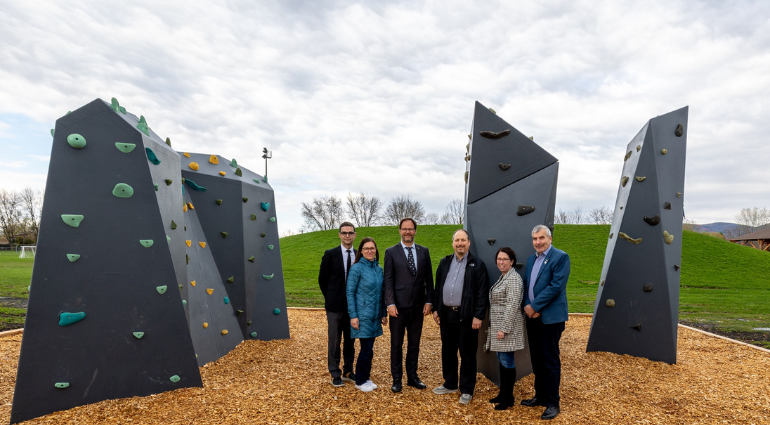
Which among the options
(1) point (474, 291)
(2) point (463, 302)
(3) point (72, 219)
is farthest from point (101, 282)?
(1) point (474, 291)

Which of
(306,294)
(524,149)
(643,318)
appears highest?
(524,149)

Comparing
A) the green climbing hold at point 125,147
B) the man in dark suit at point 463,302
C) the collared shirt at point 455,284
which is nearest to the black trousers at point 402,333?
the man in dark suit at point 463,302

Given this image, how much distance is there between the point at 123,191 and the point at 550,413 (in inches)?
181

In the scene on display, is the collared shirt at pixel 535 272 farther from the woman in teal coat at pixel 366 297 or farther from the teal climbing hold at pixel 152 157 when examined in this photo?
the teal climbing hold at pixel 152 157

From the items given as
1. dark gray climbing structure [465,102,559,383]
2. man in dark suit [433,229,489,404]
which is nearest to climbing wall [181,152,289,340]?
man in dark suit [433,229,489,404]

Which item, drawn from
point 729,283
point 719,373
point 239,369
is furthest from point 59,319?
point 729,283

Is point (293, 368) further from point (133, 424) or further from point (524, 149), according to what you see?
point (524, 149)

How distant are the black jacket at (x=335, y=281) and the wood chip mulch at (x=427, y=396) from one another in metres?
0.90

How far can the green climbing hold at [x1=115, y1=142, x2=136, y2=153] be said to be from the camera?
3941mm

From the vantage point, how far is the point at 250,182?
257 inches

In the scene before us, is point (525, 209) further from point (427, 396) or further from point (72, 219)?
point (72, 219)

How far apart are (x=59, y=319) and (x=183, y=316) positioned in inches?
40.3

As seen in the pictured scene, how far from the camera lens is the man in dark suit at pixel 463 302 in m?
4.02

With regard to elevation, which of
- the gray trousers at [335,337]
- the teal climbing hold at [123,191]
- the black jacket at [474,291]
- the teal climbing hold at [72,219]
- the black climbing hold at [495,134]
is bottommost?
the gray trousers at [335,337]
